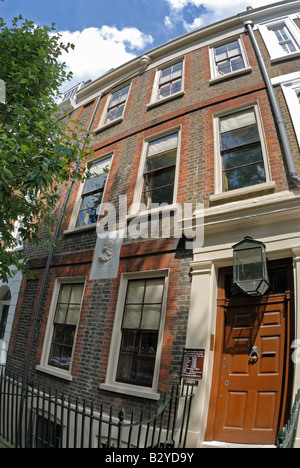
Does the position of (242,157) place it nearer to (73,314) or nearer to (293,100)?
(293,100)

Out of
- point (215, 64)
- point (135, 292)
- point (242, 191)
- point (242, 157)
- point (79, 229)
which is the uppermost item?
point (215, 64)

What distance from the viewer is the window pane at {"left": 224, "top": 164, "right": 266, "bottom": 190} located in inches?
217

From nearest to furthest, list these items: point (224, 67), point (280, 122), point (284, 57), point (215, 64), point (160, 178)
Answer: point (280, 122), point (284, 57), point (160, 178), point (224, 67), point (215, 64)

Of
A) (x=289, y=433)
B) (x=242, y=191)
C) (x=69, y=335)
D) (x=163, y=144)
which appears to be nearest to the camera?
(x=289, y=433)

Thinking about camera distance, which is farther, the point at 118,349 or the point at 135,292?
the point at 135,292

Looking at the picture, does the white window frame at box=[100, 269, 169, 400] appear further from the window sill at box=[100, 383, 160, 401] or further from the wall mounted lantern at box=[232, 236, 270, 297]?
the wall mounted lantern at box=[232, 236, 270, 297]

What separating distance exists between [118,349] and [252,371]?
98.5 inches

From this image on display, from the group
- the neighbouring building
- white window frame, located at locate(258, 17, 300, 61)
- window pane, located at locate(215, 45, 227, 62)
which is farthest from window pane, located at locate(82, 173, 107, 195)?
white window frame, located at locate(258, 17, 300, 61)

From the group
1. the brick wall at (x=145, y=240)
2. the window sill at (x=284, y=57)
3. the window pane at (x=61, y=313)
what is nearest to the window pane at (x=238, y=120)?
the brick wall at (x=145, y=240)

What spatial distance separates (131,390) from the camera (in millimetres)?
5070

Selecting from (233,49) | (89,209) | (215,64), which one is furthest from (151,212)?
(233,49)

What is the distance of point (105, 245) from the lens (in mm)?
6695

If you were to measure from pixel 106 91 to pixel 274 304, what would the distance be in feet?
29.6
